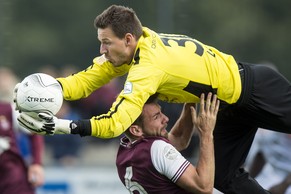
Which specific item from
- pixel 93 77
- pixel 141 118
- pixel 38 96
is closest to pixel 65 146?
pixel 93 77

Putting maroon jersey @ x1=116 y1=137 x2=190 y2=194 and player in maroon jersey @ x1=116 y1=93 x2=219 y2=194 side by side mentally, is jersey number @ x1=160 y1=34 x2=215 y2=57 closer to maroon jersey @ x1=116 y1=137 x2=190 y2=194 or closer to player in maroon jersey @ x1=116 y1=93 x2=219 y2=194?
player in maroon jersey @ x1=116 y1=93 x2=219 y2=194

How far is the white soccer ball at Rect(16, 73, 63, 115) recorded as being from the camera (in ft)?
22.6

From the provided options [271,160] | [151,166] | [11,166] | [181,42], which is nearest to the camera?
[151,166]

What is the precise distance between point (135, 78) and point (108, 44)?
404mm

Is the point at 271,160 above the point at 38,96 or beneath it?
beneath

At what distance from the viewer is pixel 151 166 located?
7.20 metres

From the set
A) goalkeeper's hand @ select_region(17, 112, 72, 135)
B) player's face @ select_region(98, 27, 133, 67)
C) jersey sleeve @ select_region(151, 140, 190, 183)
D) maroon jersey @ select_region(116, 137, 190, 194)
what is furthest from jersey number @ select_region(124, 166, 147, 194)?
player's face @ select_region(98, 27, 133, 67)

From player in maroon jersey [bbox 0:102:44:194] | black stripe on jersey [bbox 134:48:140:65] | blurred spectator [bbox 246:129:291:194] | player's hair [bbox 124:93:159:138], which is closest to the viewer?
black stripe on jersey [bbox 134:48:140:65]

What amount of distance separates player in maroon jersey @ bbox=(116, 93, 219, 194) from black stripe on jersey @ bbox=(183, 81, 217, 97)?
0.05 meters

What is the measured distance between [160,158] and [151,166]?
0.37ft

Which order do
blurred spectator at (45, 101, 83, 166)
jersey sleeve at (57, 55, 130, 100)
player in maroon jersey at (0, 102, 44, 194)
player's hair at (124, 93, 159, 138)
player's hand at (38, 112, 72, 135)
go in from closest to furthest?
player's hand at (38, 112, 72, 135) → player's hair at (124, 93, 159, 138) → jersey sleeve at (57, 55, 130, 100) → player in maroon jersey at (0, 102, 44, 194) → blurred spectator at (45, 101, 83, 166)

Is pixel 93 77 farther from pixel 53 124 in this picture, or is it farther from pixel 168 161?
pixel 168 161

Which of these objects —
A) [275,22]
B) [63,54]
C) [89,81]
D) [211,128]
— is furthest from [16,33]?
[211,128]

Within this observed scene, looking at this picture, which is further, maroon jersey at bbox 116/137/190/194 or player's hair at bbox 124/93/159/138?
player's hair at bbox 124/93/159/138
